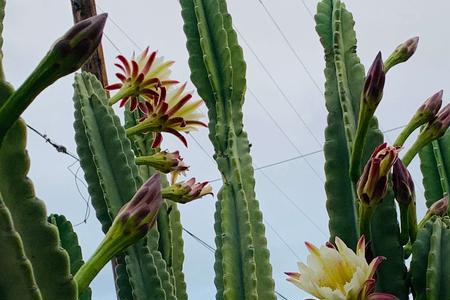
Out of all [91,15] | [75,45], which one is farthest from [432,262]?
[91,15]

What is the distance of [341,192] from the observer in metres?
1.28

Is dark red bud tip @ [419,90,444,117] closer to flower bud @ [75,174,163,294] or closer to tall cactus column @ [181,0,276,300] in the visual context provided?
tall cactus column @ [181,0,276,300]

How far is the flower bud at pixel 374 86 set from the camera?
118cm

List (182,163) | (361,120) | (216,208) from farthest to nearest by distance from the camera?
(182,163) → (216,208) → (361,120)

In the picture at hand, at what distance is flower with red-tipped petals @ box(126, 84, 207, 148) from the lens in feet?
4.89

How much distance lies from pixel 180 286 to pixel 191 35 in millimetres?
519

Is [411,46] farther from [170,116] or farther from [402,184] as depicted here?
[170,116]

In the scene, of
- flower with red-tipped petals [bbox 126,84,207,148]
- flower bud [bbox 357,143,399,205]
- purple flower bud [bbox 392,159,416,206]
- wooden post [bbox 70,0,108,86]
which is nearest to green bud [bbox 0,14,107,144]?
flower bud [bbox 357,143,399,205]

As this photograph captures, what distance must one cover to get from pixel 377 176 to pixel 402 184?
0.12 m

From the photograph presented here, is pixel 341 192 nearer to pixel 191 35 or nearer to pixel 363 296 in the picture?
pixel 363 296

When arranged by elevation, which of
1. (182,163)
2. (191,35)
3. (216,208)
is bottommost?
(216,208)

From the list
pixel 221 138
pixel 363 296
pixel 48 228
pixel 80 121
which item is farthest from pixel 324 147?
pixel 48 228

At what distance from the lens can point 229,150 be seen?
1.44 m

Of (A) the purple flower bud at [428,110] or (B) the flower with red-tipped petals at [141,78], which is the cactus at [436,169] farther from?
(B) the flower with red-tipped petals at [141,78]
